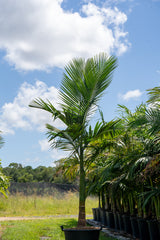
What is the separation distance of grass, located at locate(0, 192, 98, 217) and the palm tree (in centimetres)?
802

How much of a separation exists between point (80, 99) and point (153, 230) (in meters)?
2.77

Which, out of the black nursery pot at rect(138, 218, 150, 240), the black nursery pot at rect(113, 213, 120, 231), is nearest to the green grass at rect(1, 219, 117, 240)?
the black nursery pot at rect(113, 213, 120, 231)

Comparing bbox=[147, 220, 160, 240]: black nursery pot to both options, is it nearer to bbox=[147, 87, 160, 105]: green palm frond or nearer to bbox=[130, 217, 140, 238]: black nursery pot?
bbox=[130, 217, 140, 238]: black nursery pot

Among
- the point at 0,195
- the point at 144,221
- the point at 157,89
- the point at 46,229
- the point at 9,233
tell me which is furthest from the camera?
the point at 0,195

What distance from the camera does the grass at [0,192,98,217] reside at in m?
12.2

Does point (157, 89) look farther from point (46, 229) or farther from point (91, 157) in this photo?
point (46, 229)

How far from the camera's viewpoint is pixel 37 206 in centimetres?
1286

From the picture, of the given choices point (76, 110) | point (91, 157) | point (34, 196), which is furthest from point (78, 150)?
point (34, 196)

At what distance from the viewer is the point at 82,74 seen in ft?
17.1

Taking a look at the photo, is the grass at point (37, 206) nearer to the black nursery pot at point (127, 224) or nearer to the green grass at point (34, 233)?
the green grass at point (34, 233)

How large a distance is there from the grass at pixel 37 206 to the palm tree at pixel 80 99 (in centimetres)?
802

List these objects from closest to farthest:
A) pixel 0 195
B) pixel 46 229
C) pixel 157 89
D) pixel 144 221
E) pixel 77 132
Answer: pixel 157 89
pixel 77 132
pixel 144 221
pixel 46 229
pixel 0 195

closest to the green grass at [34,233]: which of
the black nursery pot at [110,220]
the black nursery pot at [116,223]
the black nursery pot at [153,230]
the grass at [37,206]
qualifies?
the black nursery pot at [116,223]

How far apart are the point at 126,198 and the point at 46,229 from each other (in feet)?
7.93
